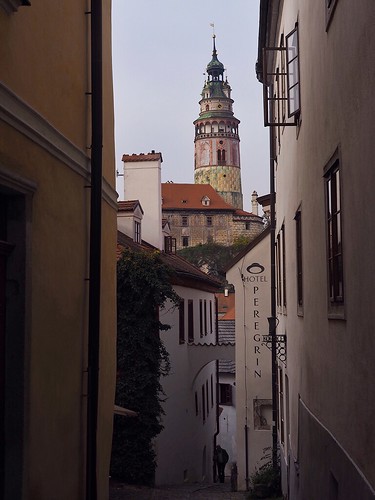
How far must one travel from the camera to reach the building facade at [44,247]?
562cm

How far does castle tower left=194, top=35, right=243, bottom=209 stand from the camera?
12581 centimetres

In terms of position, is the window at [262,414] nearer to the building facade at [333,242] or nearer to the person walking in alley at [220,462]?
the person walking in alley at [220,462]

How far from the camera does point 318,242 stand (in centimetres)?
793

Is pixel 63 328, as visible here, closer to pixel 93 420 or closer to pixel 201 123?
pixel 93 420

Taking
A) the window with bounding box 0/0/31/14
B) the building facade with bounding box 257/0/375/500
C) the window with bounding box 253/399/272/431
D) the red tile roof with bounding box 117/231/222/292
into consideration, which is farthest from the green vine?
the window with bounding box 0/0/31/14

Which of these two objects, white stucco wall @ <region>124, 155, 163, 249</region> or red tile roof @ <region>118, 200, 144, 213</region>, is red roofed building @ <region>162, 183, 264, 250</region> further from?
red tile roof @ <region>118, 200, 144, 213</region>

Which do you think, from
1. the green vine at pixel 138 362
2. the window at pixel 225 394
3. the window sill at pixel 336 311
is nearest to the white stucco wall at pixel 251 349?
the green vine at pixel 138 362

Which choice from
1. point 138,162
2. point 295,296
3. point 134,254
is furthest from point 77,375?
point 138,162

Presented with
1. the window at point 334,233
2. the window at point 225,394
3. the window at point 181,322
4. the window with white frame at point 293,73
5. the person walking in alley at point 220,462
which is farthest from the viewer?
the window at point 225,394

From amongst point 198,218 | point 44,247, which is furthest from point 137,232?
point 198,218

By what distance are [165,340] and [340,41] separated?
587 inches

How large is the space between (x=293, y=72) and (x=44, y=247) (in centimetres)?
550

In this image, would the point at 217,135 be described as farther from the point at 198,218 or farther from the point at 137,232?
the point at 137,232

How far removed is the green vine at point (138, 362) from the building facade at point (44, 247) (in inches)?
371
